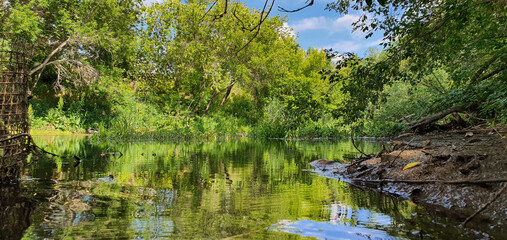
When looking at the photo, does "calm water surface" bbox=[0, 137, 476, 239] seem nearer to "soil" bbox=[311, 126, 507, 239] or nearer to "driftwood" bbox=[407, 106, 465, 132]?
"soil" bbox=[311, 126, 507, 239]

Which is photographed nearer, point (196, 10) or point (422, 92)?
point (422, 92)

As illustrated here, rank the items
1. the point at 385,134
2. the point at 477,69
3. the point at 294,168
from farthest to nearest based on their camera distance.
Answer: the point at 385,134, the point at 477,69, the point at 294,168

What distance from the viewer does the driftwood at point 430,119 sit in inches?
491

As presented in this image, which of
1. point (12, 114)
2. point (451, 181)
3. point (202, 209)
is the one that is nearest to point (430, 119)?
point (451, 181)

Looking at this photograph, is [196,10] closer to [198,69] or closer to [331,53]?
[198,69]

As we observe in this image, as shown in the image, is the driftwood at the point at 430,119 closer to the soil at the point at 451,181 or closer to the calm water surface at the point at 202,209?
the soil at the point at 451,181

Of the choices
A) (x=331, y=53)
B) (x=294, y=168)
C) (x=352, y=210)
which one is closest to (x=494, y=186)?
(x=352, y=210)

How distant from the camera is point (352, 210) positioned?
14.3 feet

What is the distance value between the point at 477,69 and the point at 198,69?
70.3 feet

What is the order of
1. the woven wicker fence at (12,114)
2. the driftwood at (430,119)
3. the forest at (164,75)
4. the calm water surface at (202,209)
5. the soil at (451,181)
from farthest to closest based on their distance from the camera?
the forest at (164,75)
the driftwood at (430,119)
the woven wicker fence at (12,114)
the soil at (451,181)
the calm water surface at (202,209)

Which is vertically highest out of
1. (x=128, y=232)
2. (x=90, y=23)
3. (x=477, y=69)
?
(x=90, y=23)

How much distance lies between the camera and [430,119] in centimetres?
1379

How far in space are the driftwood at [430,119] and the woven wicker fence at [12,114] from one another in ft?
41.7

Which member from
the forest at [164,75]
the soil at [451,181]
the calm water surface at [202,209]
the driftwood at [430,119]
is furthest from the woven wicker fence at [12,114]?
the driftwood at [430,119]
